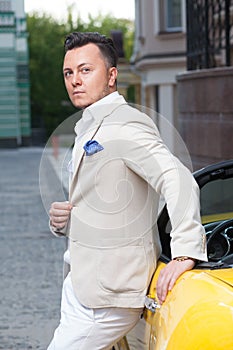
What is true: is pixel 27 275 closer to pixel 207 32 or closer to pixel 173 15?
pixel 207 32

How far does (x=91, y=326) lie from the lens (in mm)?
3473

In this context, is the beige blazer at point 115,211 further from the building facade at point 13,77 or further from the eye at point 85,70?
the building facade at point 13,77

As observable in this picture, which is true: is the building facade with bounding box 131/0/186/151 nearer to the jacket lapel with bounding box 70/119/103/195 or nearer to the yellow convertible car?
the jacket lapel with bounding box 70/119/103/195

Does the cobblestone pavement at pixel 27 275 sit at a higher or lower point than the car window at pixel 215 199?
lower

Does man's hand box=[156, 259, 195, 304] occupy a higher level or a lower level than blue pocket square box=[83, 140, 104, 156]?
lower

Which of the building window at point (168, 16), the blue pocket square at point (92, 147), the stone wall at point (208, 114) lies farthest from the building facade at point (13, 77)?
the blue pocket square at point (92, 147)

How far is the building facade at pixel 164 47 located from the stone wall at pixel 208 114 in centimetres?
1192

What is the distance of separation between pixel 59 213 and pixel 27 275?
5911 millimetres

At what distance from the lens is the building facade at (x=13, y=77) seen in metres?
44.4

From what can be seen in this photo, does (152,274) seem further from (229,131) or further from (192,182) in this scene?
(229,131)

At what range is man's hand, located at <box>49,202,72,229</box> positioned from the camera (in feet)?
11.8

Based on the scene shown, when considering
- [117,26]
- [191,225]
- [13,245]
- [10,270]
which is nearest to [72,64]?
[191,225]

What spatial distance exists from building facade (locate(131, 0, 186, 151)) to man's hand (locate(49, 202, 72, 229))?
20391mm

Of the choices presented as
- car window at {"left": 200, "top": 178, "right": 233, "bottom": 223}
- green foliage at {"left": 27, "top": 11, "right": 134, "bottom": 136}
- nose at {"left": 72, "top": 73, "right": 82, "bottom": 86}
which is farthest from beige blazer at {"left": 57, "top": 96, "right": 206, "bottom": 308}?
green foliage at {"left": 27, "top": 11, "right": 134, "bottom": 136}
